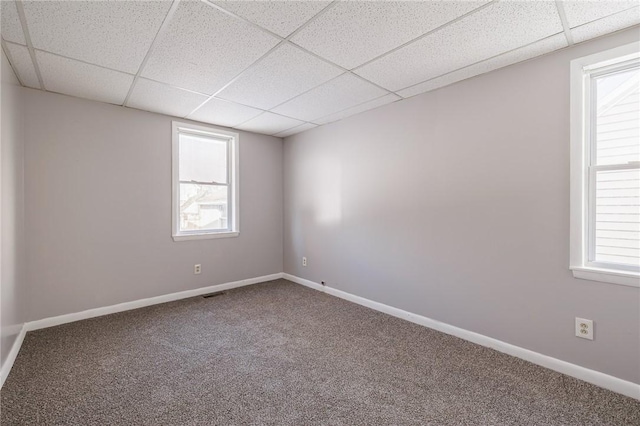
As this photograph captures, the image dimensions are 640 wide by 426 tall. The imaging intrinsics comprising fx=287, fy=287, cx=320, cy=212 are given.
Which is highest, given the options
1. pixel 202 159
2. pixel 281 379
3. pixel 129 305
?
pixel 202 159

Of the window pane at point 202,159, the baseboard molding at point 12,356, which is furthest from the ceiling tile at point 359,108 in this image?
the baseboard molding at point 12,356

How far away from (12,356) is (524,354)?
384 centimetres

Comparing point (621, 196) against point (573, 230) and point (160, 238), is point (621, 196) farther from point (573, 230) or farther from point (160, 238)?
point (160, 238)

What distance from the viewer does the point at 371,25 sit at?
178cm

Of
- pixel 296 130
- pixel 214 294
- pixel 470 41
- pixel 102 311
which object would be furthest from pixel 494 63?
pixel 102 311

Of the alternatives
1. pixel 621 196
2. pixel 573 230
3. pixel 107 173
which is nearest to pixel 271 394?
pixel 573 230

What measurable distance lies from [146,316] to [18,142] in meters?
1.95

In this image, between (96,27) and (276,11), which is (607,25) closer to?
(276,11)

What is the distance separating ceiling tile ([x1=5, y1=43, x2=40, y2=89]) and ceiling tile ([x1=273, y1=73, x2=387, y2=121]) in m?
2.01

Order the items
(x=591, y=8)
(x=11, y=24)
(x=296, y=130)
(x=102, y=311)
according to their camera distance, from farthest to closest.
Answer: (x=296, y=130) < (x=102, y=311) < (x=11, y=24) < (x=591, y=8)

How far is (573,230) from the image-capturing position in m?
1.97

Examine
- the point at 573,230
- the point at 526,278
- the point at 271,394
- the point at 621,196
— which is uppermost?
the point at 621,196

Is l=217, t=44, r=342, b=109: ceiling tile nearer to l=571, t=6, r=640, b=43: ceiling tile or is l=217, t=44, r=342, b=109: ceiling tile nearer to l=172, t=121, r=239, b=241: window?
l=172, t=121, r=239, b=241: window

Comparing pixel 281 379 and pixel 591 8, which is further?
pixel 281 379
